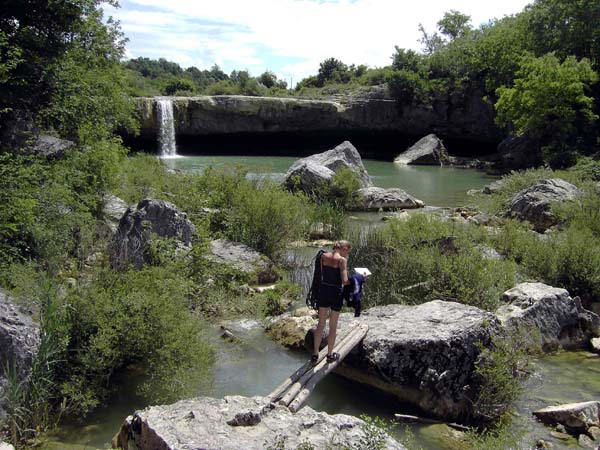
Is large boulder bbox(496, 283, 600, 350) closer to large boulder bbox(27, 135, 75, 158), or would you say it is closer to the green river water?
the green river water

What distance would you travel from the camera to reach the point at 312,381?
7129 mm

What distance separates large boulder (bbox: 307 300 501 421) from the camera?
292 inches

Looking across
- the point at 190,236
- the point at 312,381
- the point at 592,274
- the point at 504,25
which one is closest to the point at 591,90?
the point at 504,25

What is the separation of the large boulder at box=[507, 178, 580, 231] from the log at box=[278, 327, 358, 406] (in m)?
9.59

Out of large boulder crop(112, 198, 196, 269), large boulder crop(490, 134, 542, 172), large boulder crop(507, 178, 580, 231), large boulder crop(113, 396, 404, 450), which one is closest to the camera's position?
large boulder crop(113, 396, 404, 450)

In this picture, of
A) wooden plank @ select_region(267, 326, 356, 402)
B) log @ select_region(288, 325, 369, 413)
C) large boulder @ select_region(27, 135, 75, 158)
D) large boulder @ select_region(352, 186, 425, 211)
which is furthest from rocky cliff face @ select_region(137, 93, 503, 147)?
wooden plank @ select_region(267, 326, 356, 402)

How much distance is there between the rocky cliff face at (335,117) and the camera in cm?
4059

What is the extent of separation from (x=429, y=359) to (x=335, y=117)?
36.9 meters

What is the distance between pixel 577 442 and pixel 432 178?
81.1 feet

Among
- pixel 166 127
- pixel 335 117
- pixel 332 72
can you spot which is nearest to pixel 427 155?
pixel 335 117

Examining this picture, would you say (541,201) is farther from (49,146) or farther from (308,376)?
(49,146)

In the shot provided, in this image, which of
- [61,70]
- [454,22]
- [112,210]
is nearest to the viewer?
[112,210]

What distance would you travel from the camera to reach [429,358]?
7.60m

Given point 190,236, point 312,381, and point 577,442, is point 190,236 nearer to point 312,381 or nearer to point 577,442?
point 312,381
